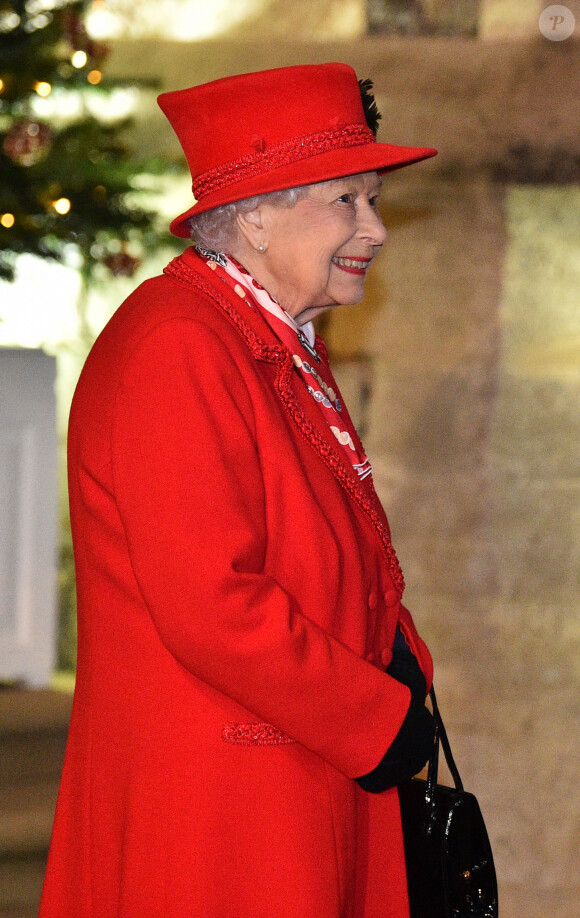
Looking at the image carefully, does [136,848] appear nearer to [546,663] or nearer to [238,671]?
[238,671]

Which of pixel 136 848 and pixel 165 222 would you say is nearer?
pixel 136 848

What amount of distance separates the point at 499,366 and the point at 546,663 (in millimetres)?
942

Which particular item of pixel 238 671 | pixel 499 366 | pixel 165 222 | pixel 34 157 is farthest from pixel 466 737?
pixel 238 671

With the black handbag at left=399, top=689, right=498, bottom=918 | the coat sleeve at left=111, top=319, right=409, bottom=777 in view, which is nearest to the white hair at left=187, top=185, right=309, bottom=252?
the coat sleeve at left=111, top=319, right=409, bottom=777

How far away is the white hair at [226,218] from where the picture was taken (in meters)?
1.38

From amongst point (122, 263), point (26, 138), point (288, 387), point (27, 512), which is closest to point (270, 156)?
point (288, 387)

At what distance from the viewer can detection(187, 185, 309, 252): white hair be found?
1377 mm

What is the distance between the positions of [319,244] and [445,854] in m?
0.78

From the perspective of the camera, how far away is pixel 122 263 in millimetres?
3490

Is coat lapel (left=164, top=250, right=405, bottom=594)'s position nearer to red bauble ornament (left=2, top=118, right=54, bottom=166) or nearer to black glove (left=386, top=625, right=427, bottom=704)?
black glove (left=386, top=625, right=427, bottom=704)

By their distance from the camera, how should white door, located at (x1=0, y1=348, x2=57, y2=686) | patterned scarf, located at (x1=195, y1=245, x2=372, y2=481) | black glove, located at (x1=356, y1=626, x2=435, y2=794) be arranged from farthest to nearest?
1. white door, located at (x1=0, y1=348, x2=57, y2=686)
2. patterned scarf, located at (x1=195, y1=245, x2=372, y2=481)
3. black glove, located at (x1=356, y1=626, x2=435, y2=794)

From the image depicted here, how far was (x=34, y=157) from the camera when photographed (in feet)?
10.9

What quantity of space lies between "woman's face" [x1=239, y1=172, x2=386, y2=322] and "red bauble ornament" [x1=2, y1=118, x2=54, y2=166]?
2012 millimetres

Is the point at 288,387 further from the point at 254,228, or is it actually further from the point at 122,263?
the point at 122,263
